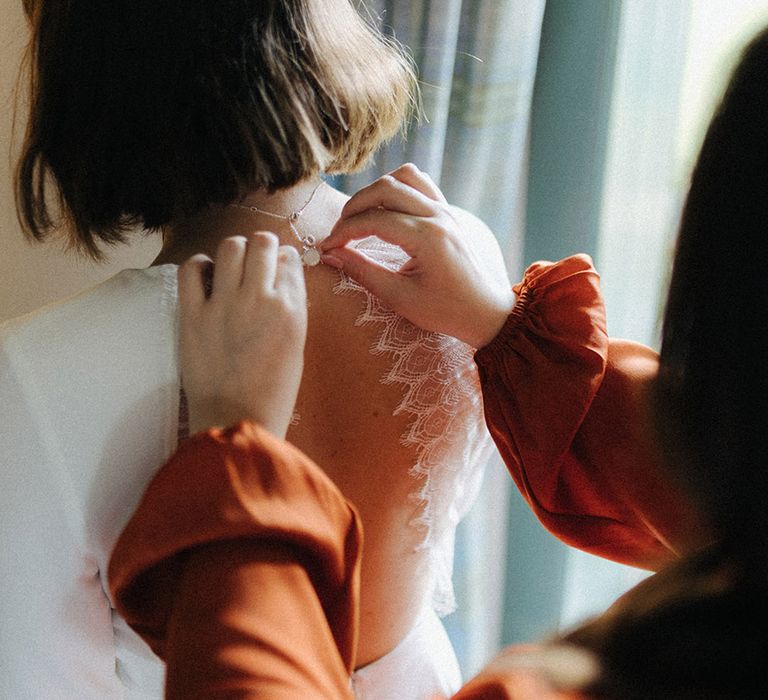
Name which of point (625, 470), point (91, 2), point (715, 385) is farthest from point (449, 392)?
point (91, 2)

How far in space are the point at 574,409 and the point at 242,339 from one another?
1.15 ft

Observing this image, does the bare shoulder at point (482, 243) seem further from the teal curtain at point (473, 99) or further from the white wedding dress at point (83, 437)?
the teal curtain at point (473, 99)

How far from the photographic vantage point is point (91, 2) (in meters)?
0.65

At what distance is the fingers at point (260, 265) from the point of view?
22.8 inches

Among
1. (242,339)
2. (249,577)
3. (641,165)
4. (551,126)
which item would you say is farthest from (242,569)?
(551,126)

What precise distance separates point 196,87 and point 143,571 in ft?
1.30

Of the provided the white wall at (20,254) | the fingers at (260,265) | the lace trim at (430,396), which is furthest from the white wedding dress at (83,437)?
the white wall at (20,254)

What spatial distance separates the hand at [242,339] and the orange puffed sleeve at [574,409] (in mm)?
268

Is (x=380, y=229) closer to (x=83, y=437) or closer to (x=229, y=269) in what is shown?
(x=229, y=269)

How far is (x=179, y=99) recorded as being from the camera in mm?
660

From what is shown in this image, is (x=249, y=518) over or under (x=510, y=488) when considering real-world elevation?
over

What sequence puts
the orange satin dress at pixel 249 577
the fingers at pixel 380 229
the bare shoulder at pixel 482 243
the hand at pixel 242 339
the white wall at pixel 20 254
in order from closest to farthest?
the orange satin dress at pixel 249 577
the hand at pixel 242 339
the fingers at pixel 380 229
the bare shoulder at pixel 482 243
the white wall at pixel 20 254

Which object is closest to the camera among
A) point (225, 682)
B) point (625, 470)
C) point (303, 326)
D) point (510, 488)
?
point (225, 682)

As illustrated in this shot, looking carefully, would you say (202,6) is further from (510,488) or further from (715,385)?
(510,488)
